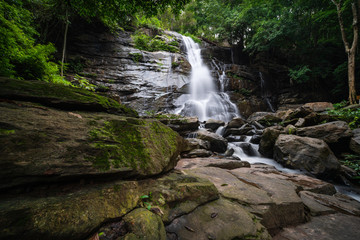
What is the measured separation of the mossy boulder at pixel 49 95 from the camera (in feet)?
5.65

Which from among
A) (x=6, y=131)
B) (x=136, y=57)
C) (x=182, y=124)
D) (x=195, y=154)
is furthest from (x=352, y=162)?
(x=136, y=57)

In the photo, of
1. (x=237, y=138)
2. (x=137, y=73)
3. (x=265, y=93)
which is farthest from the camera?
(x=265, y=93)

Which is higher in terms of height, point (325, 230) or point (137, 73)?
point (137, 73)

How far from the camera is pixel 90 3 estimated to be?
4223 mm

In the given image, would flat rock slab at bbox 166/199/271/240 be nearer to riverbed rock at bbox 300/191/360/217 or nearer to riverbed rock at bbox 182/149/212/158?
riverbed rock at bbox 300/191/360/217

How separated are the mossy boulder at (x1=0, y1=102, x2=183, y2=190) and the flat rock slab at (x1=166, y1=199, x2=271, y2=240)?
0.73 m

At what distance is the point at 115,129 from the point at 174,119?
661 cm

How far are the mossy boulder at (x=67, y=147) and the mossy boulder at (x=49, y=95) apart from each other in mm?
182

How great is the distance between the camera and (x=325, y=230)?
204cm

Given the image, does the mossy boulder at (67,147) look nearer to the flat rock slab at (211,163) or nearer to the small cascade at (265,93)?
the flat rock slab at (211,163)

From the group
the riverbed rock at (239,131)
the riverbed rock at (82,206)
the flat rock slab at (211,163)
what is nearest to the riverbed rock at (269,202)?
the riverbed rock at (82,206)

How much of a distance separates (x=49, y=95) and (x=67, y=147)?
1023 mm

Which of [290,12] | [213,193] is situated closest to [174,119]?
[213,193]

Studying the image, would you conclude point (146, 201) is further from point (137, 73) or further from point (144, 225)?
point (137, 73)
